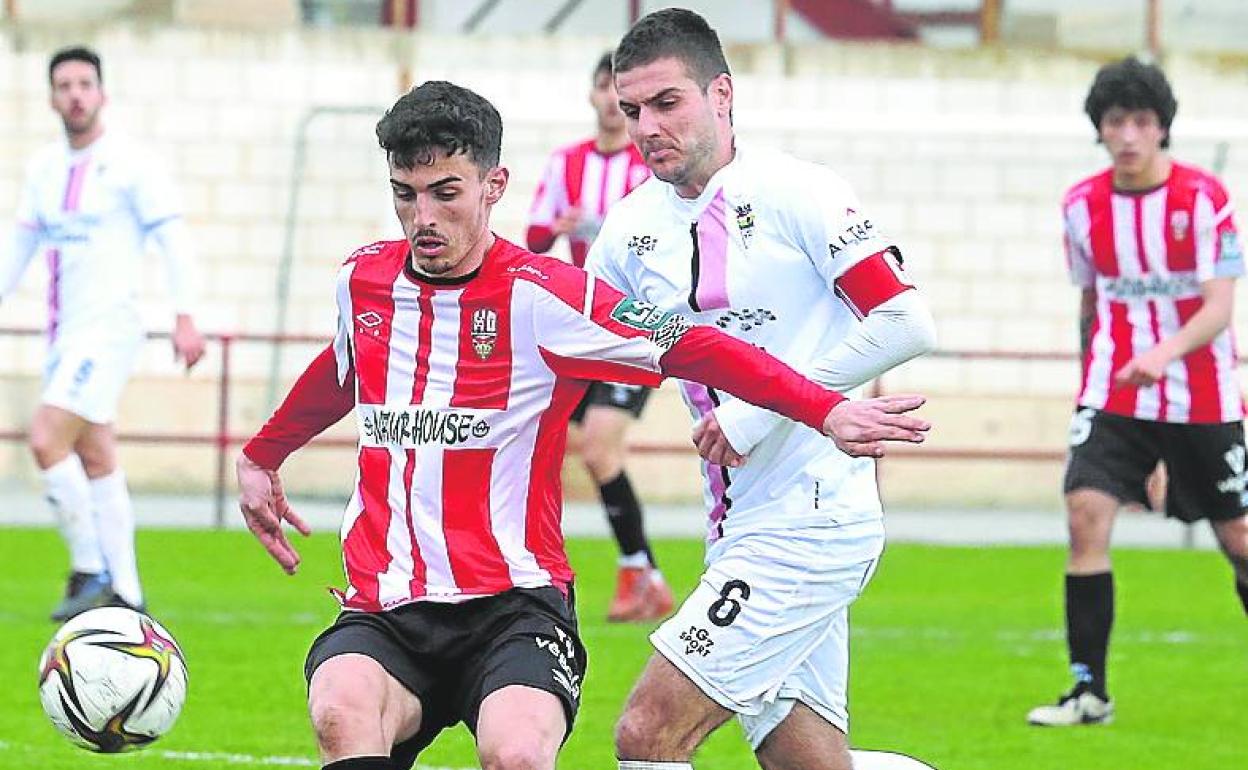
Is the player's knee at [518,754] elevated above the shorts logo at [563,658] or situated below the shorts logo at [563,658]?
below

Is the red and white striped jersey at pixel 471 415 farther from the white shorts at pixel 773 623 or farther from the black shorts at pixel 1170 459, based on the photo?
the black shorts at pixel 1170 459

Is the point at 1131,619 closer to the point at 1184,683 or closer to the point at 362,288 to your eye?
the point at 1184,683

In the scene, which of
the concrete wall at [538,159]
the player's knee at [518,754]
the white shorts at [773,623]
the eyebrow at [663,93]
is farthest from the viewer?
the concrete wall at [538,159]

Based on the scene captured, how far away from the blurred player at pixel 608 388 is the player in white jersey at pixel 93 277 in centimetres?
170

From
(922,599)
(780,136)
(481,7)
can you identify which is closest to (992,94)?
(780,136)

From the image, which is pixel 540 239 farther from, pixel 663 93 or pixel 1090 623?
pixel 663 93

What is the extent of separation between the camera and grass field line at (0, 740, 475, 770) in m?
6.94

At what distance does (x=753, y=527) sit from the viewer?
518 cm

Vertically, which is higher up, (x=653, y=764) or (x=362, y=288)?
(x=362, y=288)

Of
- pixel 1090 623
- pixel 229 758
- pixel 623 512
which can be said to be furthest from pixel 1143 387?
pixel 229 758

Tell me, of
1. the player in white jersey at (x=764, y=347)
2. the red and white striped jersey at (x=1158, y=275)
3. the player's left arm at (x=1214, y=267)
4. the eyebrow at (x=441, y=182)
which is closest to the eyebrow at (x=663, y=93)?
the player in white jersey at (x=764, y=347)

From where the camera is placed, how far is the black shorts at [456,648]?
4.68 meters

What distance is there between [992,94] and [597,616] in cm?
939

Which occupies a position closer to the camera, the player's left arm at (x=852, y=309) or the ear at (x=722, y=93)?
the player's left arm at (x=852, y=309)
